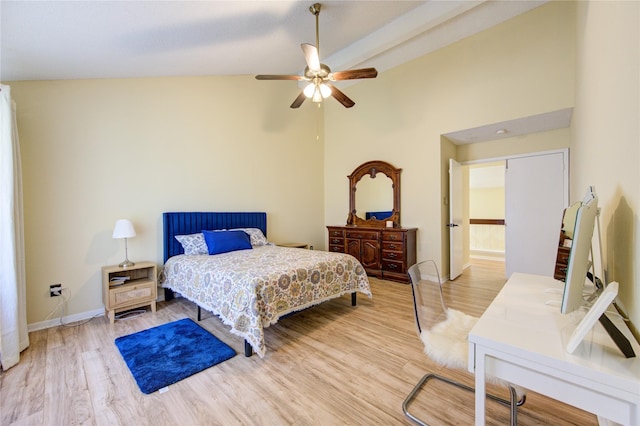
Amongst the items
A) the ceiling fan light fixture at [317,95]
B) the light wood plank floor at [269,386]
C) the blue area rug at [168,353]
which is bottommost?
the light wood plank floor at [269,386]

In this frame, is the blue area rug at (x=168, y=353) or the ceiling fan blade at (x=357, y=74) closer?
the blue area rug at (x=168, y=353)

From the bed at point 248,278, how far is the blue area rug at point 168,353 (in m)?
0.26

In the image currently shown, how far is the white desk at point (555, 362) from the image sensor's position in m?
0.75

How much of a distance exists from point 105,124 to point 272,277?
2822 millimetres

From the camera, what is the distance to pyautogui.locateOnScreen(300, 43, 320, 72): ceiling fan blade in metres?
2.47

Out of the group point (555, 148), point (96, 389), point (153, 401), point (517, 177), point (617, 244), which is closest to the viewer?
point (617, 244)

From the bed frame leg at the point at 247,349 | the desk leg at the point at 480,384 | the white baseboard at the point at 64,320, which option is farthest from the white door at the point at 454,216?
the white baseboard at the point at 64,320

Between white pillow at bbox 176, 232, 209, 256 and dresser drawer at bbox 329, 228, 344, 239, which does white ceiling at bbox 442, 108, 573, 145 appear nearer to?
dresser drawer at bbox 329, 228, 344, 239

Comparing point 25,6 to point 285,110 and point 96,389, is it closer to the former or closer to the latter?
point 96,389

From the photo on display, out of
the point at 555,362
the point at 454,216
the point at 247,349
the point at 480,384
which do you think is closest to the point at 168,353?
the point at 247,349

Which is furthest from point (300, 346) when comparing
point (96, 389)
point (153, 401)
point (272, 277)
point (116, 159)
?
point (116, 159)

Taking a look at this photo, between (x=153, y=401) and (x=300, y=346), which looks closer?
(x=153, y=401)

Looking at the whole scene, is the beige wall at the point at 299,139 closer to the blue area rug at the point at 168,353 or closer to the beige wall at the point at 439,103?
the beige wall at the point at 439,103

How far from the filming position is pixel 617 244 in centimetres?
133
